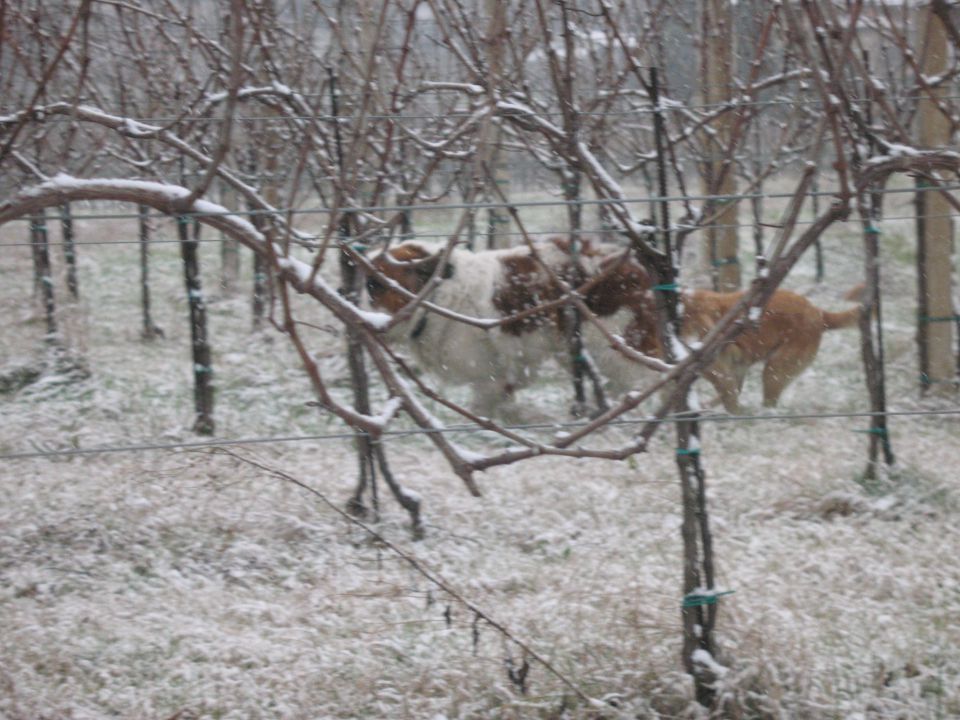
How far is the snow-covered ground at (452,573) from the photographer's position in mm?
4805

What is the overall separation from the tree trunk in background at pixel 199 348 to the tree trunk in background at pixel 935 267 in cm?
590

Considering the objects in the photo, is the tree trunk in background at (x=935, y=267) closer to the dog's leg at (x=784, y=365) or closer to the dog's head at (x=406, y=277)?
the dog's leg at (x=784, y=365)

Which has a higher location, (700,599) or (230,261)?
(230,261)

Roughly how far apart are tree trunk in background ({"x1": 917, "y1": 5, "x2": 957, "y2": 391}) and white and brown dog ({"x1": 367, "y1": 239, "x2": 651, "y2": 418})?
246cm

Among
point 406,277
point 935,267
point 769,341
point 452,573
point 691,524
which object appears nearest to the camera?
point 691,524

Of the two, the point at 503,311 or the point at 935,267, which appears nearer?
the point at 503,311

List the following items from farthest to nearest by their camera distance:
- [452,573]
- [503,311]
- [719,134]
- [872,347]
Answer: [719,134], [503,311], [872,347], [452,573]

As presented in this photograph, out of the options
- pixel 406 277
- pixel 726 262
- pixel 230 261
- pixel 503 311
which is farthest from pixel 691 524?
pixel 230 261

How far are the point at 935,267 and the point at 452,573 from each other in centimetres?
544

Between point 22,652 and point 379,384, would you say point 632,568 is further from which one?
point 379,384

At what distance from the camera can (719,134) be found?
10.4m

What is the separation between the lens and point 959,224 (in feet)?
61.3

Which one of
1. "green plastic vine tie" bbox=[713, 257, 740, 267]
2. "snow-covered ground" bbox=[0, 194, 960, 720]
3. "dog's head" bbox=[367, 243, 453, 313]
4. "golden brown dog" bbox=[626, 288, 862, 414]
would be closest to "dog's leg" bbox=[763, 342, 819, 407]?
"golden brown dog" bbox=[626, 288, 862, 414]

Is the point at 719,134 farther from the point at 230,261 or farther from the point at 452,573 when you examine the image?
the point at 230,261
